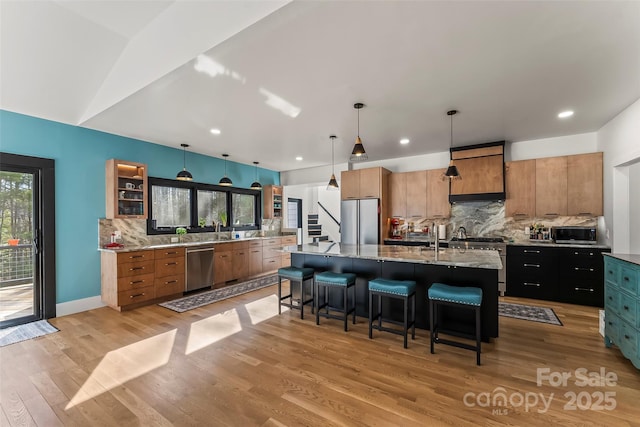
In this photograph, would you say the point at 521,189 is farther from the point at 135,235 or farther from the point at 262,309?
the point at 135,235

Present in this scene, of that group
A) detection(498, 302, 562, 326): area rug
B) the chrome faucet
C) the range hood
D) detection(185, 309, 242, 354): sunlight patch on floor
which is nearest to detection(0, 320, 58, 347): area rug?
detection(185, 309, 242, 354): sunlight patch on floor

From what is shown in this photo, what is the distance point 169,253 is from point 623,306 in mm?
5777

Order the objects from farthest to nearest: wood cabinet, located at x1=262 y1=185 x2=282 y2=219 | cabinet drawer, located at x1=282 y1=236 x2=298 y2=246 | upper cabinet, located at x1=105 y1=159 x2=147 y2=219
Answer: wood cabinet, located at x1=262 y1=185 x2=282 y2=219 → cabinet drawer, located at x1=282 y1=236 x2=298 y2=246 → upper cabinet, located at x1=105 y1=159 x2=147 y2=219

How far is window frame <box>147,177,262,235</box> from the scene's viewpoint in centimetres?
516

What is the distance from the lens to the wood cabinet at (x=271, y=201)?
745cm

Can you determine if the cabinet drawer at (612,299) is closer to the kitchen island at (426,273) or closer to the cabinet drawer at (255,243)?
the kitchen island at (426,273)

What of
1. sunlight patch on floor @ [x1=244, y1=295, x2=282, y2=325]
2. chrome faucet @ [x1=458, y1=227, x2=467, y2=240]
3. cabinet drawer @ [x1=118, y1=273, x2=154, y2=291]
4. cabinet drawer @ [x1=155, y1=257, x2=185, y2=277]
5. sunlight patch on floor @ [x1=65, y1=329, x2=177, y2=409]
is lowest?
sunlight patch on floor @ [x1=244, y1=295, x2=282, y2=325]

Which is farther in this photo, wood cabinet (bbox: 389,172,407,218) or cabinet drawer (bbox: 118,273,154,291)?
wood cabinet (bbox: 389,172,407,218)

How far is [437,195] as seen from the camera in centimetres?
559

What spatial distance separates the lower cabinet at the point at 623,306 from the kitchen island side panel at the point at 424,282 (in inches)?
38.7

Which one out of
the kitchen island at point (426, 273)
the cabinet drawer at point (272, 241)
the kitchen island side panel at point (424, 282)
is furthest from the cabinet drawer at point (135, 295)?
the kitchen island side panel at point (424, 282)

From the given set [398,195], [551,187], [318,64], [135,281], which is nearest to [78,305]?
[135,281]

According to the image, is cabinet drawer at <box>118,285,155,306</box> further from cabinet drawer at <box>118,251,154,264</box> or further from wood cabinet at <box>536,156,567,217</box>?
wood cabinet at <box>536,156,567,217</box>

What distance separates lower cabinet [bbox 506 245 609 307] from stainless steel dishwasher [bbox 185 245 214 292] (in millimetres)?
5353
